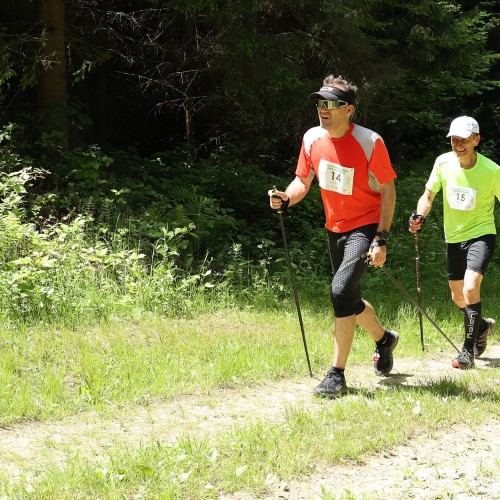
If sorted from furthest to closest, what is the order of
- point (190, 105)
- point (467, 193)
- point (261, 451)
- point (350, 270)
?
point (190, 105), point (467, 193), point (350, 270), point (261, 451)

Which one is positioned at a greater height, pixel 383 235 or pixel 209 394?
pixel 383 235

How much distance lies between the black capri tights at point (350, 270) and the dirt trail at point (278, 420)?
76 cm

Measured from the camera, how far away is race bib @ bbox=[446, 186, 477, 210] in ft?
23.6

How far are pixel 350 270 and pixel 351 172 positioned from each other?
800 millimetres

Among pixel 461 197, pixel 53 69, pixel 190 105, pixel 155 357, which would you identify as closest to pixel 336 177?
pixel 461 197

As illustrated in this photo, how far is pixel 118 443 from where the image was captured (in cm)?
475

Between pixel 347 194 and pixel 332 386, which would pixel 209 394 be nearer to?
pixel 332 386

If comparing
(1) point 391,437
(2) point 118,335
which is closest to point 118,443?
(1) point 391,437

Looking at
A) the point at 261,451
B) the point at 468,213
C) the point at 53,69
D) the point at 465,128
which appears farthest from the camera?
the point at 53,69

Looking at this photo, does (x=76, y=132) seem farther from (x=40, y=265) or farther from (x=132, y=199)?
(x=40, y=265)

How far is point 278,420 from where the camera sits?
5391mm

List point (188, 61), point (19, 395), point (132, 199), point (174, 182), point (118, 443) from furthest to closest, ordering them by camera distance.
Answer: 1. point (188, 61)
2. point (174, 182)
3. point (132, 199)
4. point (19, 395)
5. point (118, 443)

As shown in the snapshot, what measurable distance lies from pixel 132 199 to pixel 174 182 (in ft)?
4.34

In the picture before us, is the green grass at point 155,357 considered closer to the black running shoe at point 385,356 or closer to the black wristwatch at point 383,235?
the black running shoe at point 385,356
